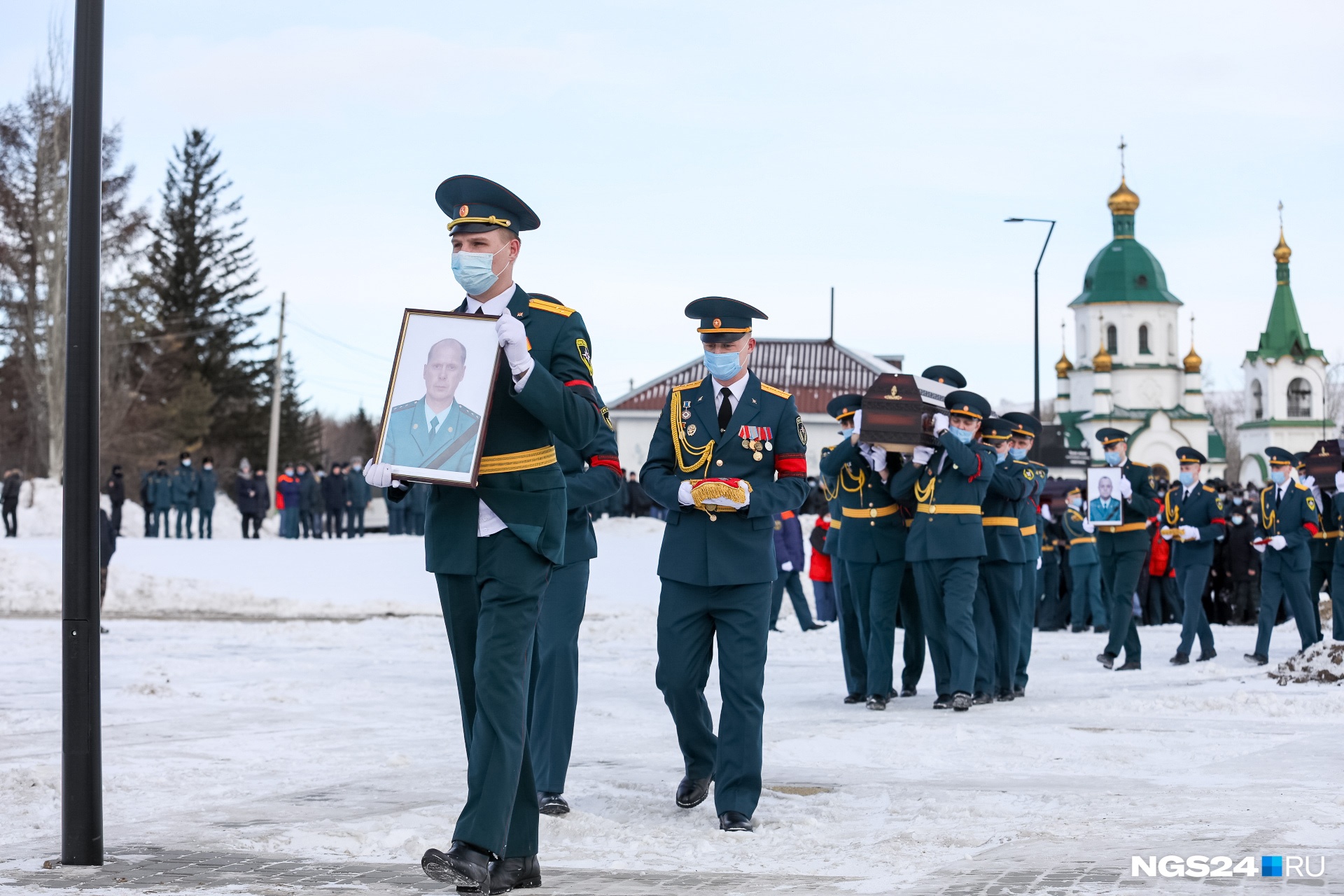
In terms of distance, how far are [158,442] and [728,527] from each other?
52.3 metres

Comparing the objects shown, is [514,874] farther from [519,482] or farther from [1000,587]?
[1000,587]

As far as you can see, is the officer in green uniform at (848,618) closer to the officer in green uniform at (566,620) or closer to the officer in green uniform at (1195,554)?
the officer in green uniform at (1195,554)

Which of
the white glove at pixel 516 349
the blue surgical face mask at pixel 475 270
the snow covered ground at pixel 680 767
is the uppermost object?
the blue surgical face mask at pixel 475 270

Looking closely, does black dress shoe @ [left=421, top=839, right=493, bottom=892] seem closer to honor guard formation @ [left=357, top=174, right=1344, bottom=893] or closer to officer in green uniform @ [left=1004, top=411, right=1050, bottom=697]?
honor guard formation @ [left=357, top=174, right=1344, bottom=893]

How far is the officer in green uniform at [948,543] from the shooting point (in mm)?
11125

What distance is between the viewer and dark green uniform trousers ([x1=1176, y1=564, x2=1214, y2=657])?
14.4m

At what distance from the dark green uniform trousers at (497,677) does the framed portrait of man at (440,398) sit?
291mm

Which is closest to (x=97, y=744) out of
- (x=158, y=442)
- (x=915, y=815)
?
(x=915, y=815)

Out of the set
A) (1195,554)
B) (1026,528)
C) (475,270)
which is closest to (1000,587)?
(1026,528)

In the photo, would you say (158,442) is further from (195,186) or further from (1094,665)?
(1094,665)

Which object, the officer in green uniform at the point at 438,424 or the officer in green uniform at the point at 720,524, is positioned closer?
the officer in green uniform at the point at 438,424

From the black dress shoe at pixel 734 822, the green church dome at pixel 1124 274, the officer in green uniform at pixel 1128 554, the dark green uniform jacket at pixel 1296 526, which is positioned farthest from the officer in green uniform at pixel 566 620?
the green church dome at pixel 1124 274

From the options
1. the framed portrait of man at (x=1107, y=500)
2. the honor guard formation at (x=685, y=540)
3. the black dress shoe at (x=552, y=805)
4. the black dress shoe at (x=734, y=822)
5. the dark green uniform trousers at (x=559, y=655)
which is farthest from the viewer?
the framed portrait of man at (x=1107, y=500)

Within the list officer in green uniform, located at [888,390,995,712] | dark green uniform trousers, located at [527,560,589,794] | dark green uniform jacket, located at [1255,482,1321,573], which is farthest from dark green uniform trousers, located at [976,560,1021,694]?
dark green uniform trousers, located at [527,560,589,794]
